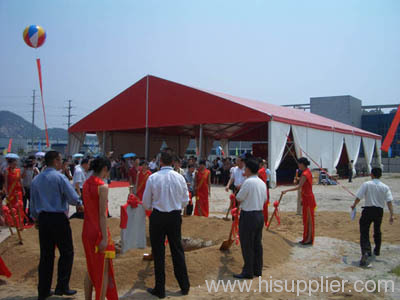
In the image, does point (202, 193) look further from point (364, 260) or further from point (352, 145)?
point (352, 145)

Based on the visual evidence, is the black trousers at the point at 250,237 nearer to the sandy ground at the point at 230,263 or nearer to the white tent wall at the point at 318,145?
the sandy ground at the point at 230,263

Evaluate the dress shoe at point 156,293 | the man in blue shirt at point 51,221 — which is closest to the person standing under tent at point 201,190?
the dress shoe at point 156,293

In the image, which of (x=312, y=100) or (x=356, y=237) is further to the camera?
(x=312, y=100)

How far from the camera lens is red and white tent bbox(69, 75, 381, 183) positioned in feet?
56.1

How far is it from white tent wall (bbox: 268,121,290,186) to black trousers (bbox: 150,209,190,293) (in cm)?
1224

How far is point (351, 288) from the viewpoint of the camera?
434 centimetres

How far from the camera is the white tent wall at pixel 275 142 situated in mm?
15961

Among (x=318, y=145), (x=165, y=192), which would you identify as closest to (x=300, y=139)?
(x=318, y=145)

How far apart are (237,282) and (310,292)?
2.89 feet

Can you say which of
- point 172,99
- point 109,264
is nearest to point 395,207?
point 109,264

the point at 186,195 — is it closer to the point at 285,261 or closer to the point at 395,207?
the point at 285,261

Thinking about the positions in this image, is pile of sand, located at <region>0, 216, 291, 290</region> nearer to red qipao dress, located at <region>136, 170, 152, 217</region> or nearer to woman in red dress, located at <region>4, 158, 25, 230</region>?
woman in red dress, located at <region>4, 158, 25, 230</region>

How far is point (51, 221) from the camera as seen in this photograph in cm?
386

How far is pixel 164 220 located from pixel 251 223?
1.25 metres
